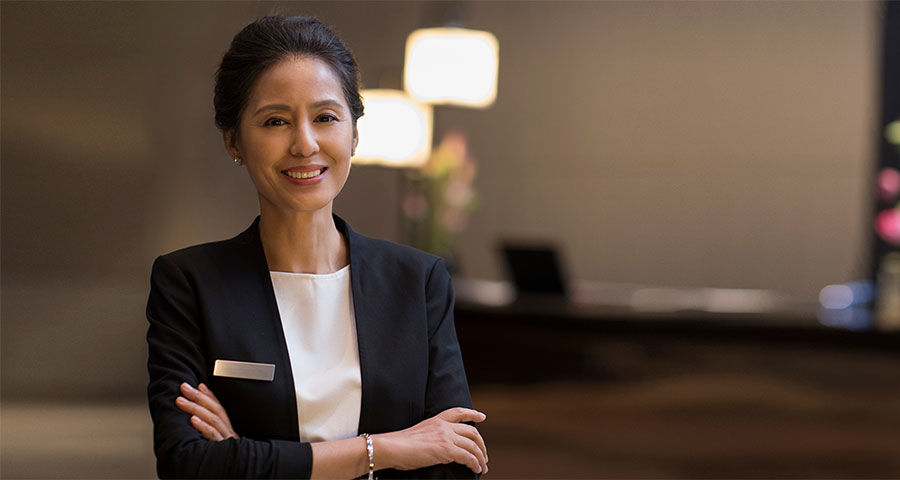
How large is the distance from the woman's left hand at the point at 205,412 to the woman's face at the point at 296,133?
31 centimetres

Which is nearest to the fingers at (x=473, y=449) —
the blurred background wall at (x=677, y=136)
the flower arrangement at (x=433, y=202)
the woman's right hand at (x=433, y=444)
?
the woman's right hand at (x=433, y=444)

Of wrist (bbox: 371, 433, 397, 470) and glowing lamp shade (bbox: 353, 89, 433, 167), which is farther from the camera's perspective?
glowing lamp shade (bbox: 353, 89, 433, 167)

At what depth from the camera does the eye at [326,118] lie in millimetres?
1443

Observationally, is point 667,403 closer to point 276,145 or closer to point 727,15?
point 276,145

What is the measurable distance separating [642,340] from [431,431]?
3033mm

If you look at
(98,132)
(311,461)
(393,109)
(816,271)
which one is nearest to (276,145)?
(311,461)

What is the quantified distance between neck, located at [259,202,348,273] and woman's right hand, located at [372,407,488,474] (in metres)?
0.29

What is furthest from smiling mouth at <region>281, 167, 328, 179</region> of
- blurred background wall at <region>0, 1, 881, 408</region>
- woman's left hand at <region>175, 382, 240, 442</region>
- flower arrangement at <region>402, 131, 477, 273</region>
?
flower arrangement at <region>402, 131, 477, 273</region>

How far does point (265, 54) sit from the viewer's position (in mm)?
1429

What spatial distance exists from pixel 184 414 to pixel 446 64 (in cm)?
442

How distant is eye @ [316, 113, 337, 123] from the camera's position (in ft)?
4.73

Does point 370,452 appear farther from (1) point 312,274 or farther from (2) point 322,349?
(1) point 312,274

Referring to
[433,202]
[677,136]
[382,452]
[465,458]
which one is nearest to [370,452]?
[382,452]

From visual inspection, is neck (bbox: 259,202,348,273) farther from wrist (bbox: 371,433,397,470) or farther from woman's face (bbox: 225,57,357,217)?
wrist (bbox: 371,433,397,470)
